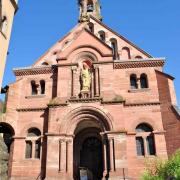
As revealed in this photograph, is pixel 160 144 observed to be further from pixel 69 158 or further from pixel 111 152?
pixel 69 158

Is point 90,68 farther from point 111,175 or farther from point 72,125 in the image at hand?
point 111,175

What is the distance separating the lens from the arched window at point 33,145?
20.2 metres

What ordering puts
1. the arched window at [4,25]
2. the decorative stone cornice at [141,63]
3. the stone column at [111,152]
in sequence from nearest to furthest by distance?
the stone column at [111,152] → the arched window at [4,25] → the decorative stone cornice at [141,63]

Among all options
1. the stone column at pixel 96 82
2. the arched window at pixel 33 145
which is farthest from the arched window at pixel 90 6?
the arched window at pixel 33 145

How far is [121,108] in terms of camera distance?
63.7 ft

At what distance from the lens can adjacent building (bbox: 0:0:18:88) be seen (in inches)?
834

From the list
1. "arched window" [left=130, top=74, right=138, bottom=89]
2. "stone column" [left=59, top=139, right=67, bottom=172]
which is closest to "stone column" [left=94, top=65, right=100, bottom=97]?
"arched window" [left=130, top=74, right=138, bottom=89]

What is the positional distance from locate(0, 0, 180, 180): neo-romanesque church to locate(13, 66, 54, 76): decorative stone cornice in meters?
0.09

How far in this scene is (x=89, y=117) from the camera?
1969cm

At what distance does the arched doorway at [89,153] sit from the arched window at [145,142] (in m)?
3.23

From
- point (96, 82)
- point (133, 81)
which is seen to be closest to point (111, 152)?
point (96, 82)

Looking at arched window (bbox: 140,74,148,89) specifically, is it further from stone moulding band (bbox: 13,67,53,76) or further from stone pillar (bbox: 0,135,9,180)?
stone pillar (bbox: 0,135,9,180)

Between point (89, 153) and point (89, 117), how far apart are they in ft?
11.5

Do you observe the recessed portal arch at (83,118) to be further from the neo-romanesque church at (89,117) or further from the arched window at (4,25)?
the arched window at (4,25)
